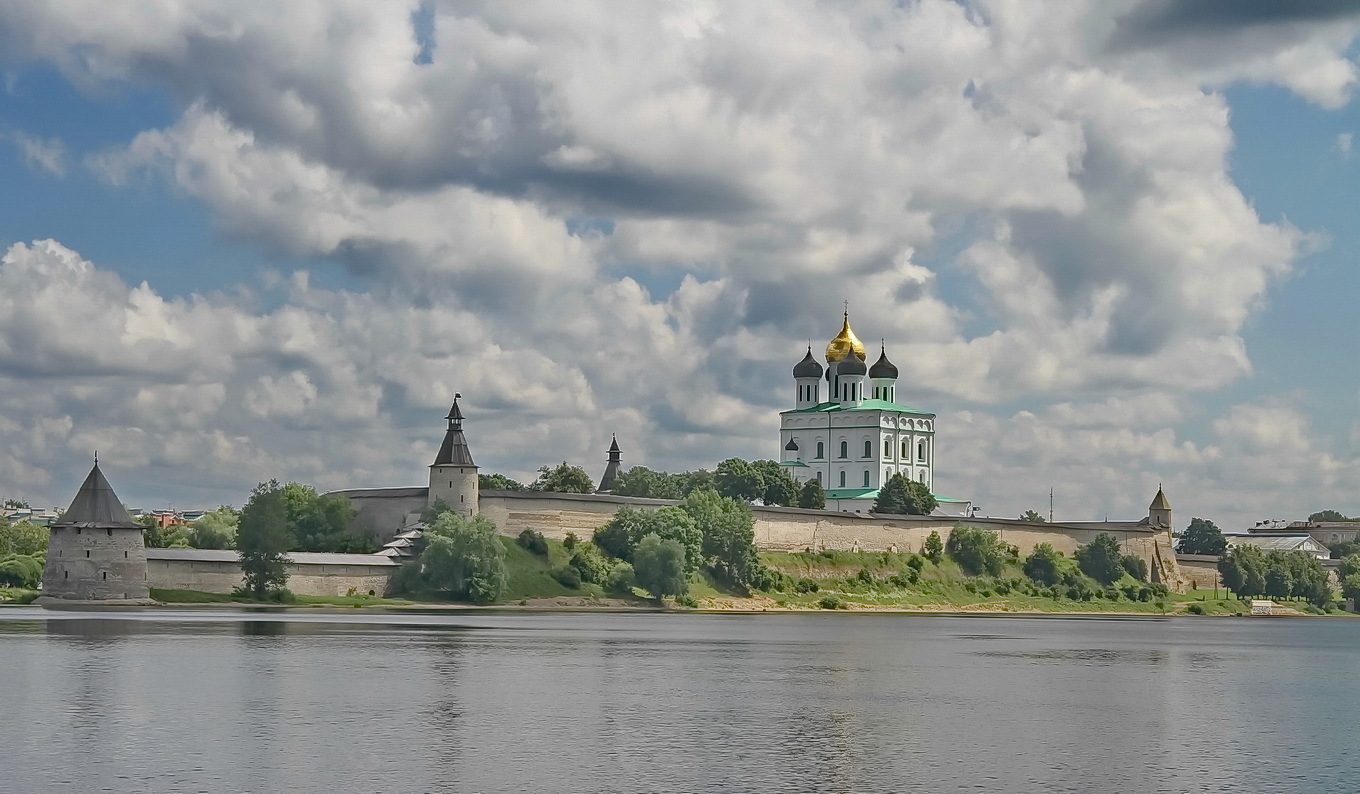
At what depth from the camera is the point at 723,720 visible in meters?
29.3

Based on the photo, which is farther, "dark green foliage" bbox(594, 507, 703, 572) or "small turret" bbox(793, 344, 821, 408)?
"small turret" bbox(793, 344, 821, 408)

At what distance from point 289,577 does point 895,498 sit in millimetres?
49986

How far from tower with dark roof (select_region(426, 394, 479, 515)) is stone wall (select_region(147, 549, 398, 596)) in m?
6.08

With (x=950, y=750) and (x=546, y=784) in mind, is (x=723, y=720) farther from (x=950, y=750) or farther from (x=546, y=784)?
(x=546, y=784)

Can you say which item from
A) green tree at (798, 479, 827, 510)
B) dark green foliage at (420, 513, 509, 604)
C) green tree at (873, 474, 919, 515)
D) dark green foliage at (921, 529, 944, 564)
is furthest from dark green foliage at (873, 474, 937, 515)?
dark green foliage at (420, 513, 509, 604)

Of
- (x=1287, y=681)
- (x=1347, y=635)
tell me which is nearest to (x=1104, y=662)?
(x=1287, y=681)

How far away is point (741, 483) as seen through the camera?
10731cm

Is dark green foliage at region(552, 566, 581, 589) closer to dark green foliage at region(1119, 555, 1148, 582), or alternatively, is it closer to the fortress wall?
the fortress wall

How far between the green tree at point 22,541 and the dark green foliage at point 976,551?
52.8 metres

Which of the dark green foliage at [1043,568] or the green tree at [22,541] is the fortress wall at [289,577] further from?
the dark green foliage at [1043,568]

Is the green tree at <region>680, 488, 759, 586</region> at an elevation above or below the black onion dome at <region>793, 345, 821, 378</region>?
below

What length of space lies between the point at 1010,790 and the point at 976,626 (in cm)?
5494

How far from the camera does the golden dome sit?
128m

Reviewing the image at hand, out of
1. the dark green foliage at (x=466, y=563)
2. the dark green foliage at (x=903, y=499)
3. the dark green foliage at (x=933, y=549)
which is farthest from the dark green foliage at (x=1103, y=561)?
the dark green foliage at (x=466, y=563)
